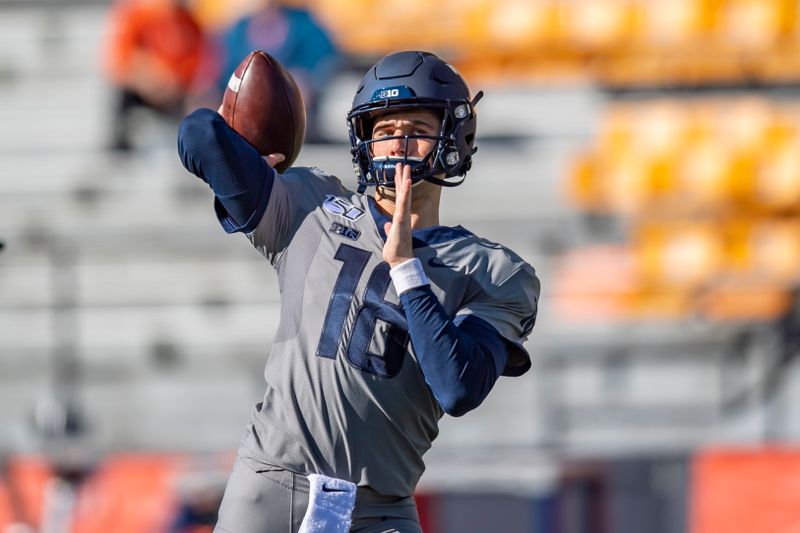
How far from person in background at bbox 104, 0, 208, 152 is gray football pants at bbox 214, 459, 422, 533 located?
19.1 feet

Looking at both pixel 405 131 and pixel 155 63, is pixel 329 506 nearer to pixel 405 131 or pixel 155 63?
pixel 405 131

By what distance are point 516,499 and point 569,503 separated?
325mm

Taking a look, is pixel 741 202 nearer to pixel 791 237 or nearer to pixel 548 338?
pixel 791 237

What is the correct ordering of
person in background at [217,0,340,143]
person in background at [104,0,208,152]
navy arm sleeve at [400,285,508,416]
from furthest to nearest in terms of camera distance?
person in background at [104,0,208,152] → person in background at [217,0,340,143] → navy arm sleeve at [400,285,508,416]

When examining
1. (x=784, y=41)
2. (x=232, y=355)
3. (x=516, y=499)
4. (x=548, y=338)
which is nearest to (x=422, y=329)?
(x=516, y=499)

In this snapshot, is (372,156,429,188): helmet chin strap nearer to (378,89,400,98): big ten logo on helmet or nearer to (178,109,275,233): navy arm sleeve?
(378,89,400,98): big ten logo on helmet

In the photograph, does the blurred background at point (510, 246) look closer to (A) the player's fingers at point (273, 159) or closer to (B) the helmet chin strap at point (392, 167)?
(A) the player's fingers at point (273, 159)

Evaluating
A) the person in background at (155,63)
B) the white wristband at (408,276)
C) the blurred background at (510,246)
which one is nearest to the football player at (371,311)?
the white wristband at (408,276)

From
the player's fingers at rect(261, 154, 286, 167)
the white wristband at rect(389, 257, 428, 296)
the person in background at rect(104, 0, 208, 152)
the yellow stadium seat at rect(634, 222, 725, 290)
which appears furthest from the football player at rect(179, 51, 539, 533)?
the person in background at rect(104, 0, 208, 152)

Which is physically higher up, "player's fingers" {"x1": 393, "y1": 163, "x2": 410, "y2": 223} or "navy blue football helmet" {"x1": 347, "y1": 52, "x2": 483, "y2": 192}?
"navy blue football helmet" {"x1": 347, "y1": 52, "x2": 483, "y2": 192}

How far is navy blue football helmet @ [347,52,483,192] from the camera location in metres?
2.91

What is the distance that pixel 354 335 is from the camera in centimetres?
280

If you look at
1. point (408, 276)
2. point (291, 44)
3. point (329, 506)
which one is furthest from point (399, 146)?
point (291, 44)

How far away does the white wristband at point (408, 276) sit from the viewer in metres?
2.70
